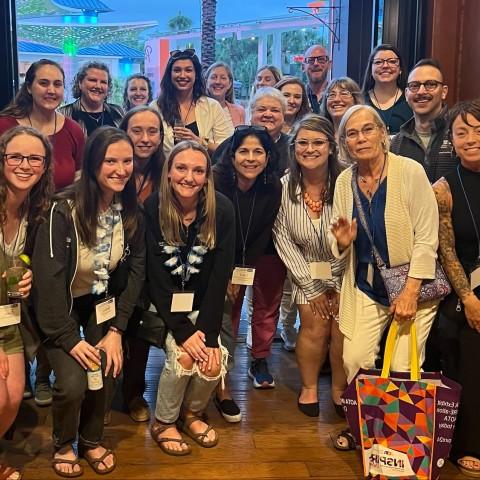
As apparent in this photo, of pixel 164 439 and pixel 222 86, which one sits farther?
pixel 222 86

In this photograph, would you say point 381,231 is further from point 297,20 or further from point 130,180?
point 297,20

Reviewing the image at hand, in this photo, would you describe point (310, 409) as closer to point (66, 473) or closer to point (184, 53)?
point (66, 473)

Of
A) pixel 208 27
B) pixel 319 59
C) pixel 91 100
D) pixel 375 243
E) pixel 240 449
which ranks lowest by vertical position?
pixel 240 449

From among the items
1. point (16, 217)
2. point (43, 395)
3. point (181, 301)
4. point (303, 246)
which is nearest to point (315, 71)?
point (303, 246)

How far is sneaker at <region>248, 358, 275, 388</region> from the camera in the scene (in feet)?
10.3

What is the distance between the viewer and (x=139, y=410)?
2773 millimetres

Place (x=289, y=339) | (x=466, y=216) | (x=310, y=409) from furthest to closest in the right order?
(x=289, y=339) → (x=310, y=409) → (x=466, y=216)

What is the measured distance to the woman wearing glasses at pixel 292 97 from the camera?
3707mm

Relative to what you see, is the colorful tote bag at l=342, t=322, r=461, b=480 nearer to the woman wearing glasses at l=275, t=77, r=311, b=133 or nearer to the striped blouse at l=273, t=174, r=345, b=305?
the striped blouse at l=273, t=174, r=345, b=305

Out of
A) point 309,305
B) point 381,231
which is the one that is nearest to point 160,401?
point 309,305

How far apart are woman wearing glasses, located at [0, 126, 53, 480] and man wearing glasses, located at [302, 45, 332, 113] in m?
2.26

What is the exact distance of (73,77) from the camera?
134 inches

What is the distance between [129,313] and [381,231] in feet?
3.45

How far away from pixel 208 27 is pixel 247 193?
3648 mm
